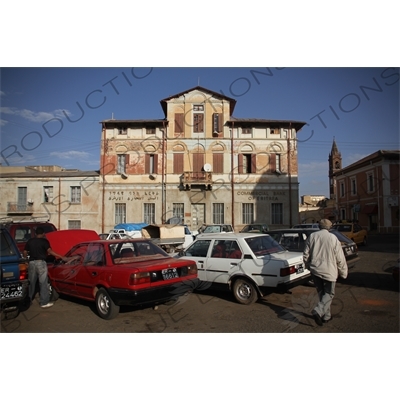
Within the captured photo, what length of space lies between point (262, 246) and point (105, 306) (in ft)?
12.3

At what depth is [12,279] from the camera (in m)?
6.30

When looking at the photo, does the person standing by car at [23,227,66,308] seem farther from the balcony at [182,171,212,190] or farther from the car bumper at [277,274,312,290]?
the balcony at [182,171,212,190]

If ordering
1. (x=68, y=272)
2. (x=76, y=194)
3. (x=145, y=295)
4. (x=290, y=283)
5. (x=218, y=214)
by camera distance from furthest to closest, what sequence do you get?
(x=76, y=194), (x=218, y=214), (x=68, y=272), (x=290, y=283), (x=145, y=295)

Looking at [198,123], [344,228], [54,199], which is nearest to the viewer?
[344,228]

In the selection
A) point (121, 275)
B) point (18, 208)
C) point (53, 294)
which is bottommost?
point (53, 294)

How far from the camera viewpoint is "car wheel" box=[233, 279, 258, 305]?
729 cm

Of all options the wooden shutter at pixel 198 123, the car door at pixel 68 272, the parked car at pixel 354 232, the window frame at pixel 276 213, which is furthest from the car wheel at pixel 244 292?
the wooden shutter at pixel 198 123

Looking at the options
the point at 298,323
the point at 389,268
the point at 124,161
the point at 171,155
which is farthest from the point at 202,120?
the point at 298,323

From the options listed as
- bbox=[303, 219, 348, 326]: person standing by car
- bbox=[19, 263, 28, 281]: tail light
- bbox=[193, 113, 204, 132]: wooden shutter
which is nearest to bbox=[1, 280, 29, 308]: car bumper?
bbox=[19, 263, 28, 281]: tail light

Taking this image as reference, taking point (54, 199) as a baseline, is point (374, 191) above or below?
above

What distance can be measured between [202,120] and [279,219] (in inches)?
454

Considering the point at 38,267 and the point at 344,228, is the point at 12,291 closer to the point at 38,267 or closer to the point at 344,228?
the point at 38,267

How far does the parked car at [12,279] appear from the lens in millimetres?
6168

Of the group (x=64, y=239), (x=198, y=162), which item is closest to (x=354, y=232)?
(x=198, y=162)
